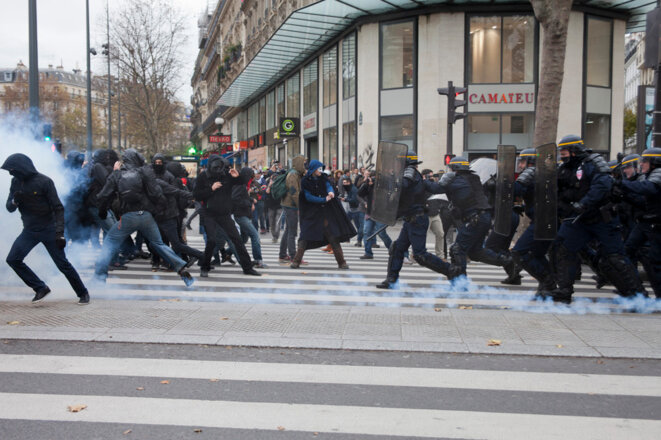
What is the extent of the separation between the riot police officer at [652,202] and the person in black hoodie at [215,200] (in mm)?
5235

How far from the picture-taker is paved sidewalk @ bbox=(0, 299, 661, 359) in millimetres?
5359

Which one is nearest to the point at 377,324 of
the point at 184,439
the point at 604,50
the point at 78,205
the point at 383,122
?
the point at 184,439

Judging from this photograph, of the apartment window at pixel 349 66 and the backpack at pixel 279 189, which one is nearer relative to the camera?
the backpack at pixel 279 189

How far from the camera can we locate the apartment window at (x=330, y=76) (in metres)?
27.1

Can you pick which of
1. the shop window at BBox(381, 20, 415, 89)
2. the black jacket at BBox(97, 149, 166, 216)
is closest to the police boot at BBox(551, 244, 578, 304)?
the black jacket at BBox(97, 149, 166, 216)

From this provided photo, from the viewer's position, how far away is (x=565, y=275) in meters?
6.90

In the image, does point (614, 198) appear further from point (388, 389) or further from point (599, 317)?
point (388, 389)

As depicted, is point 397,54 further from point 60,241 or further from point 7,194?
point 60,241

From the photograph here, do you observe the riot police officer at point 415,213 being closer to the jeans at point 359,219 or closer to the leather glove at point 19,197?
the leather glove at point 19,197

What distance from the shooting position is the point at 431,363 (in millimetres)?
4922

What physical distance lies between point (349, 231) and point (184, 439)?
6554mm

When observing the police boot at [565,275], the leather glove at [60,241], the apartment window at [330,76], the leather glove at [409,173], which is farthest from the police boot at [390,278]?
the apartment window at [330,76]

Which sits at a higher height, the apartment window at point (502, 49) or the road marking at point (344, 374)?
the apartment window at point (502, 49)

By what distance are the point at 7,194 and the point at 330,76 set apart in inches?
837
